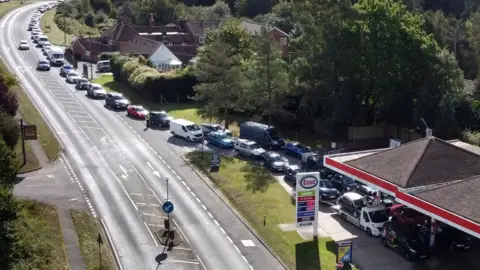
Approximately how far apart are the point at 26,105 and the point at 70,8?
89.5 metres

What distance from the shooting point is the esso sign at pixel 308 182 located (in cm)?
3791

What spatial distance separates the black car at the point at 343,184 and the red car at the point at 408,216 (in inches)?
271

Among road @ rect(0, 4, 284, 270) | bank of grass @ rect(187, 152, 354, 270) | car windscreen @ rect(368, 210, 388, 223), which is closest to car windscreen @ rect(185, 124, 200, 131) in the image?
road @ rect(0, 4, 284, 270)

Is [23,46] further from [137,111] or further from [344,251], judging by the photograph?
[344,251]

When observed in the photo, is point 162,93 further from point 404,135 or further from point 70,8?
point 70,8

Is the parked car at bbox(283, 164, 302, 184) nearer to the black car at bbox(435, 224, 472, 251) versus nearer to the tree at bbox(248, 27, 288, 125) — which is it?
the tree at bbox(248, 27, 288, 125)

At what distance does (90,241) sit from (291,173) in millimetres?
18373

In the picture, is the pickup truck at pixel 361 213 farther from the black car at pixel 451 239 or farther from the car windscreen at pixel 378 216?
the black car at pixel 451 239

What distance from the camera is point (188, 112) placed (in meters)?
71.2

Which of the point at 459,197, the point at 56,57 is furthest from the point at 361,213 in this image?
the point at 56,57

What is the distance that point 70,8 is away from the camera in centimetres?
15162

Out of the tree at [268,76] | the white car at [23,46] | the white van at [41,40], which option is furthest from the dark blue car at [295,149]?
the white van at [41,40]

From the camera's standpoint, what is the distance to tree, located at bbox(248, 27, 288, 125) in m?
59.4

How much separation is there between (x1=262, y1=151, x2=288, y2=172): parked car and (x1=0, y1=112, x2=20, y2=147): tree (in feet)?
68.1
